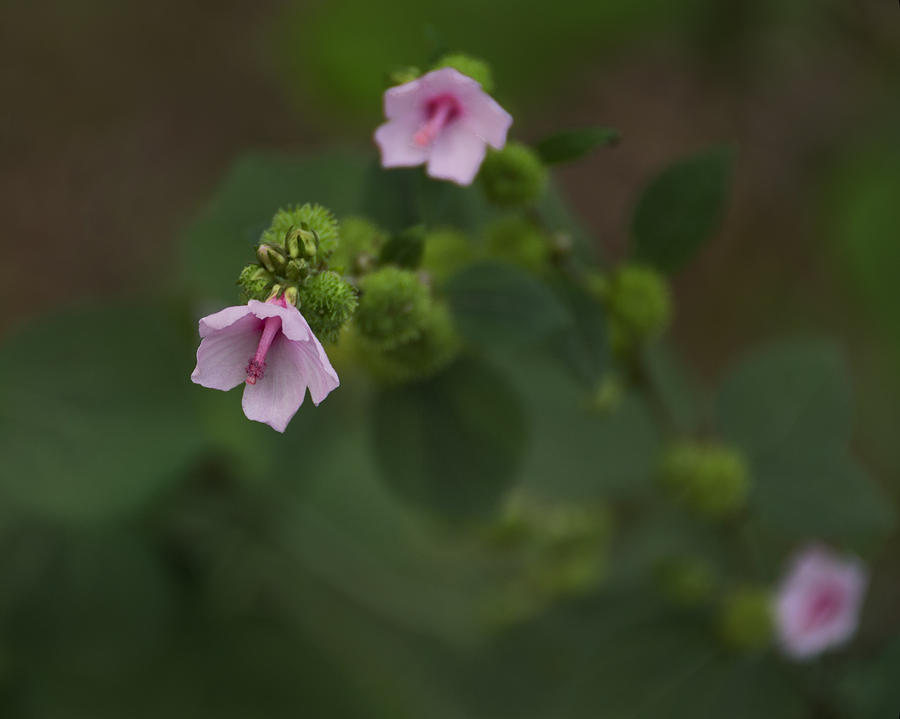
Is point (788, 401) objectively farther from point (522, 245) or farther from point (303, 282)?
point (303, 282)

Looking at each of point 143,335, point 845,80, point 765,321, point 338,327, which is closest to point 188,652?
point 143,335

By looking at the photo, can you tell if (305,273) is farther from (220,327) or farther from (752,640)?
(752,640)

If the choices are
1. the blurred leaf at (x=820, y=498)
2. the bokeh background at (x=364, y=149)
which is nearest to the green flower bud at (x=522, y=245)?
the blurred leaf at (x=820, y=498)

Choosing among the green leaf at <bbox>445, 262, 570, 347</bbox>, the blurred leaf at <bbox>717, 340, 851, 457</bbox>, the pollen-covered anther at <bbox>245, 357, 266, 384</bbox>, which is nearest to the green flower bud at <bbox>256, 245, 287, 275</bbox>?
the pollen-covered anther at <bbox>245, 357, 266, 384</bbox>

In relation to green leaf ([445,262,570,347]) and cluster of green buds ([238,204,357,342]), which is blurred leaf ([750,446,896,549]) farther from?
cluster of green buds ([238,204,357,342])

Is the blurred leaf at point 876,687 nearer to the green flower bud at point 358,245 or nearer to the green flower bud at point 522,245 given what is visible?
the green flower bud at point 522,245

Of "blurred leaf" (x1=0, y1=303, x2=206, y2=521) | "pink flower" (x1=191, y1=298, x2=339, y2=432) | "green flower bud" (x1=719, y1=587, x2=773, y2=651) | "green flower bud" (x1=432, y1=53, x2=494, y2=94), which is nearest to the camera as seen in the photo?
"pink flower" (x1=191, y1=298, x2=339, y2=432)

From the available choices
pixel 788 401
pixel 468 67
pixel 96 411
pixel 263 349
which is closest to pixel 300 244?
pixel 263 349
